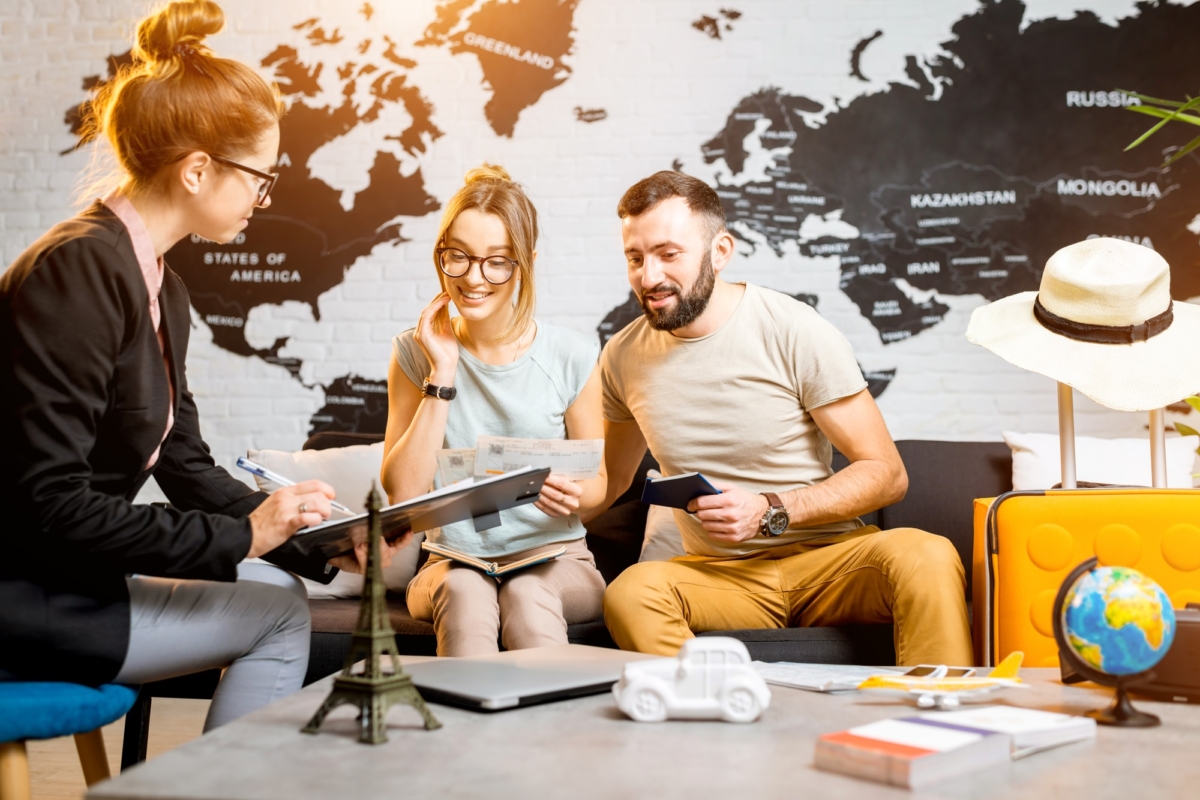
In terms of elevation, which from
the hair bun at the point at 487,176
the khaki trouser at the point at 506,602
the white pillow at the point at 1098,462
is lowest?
the khaki trouser at the point at 506,602

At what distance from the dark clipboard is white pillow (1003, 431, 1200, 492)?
1499mm

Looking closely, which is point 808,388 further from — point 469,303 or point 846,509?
point 469,303

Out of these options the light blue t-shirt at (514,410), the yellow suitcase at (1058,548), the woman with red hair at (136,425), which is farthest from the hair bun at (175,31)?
the yellow suitcase at (1058,548)

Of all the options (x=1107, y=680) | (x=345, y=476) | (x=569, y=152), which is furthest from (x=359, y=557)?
(x=569, y=152)

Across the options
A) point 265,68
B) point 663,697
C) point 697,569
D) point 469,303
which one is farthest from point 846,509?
point 265,68

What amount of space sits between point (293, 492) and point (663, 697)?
0.66 m

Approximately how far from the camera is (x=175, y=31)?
154 centimetres

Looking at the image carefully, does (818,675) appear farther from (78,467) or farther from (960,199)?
(960,199)

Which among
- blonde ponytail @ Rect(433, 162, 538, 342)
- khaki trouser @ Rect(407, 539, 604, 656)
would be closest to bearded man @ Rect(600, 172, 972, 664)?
khaki trouser @ Rect(407, 539, 604, 656)

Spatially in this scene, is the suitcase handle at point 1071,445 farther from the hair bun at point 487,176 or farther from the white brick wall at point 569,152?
the hair bun at point 487,176

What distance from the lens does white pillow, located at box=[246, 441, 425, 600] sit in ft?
8.81

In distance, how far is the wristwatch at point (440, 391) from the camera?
2254mm

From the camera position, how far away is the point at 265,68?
12.2ft

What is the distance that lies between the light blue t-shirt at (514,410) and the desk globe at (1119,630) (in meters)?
1.33
